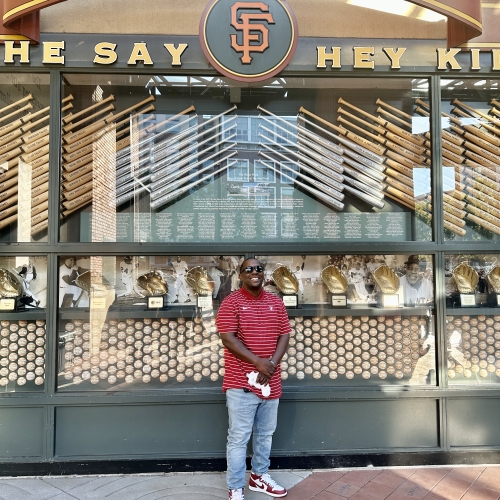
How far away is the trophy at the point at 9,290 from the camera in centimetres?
366

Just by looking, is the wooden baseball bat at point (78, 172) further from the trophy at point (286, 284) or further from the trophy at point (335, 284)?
the trophy at point (335, 284)

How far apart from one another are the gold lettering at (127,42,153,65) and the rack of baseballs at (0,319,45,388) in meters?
2.37

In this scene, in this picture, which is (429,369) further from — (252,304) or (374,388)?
(252,304)

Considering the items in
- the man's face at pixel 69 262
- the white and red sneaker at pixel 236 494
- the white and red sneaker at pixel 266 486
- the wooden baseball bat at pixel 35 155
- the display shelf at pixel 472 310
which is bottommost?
the white and red sneaker at pixel 266 486

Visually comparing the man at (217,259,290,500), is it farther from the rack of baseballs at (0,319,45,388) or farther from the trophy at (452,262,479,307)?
the trophy at (452,262,479,307)

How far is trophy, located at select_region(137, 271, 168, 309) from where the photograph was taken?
3865 millimetres

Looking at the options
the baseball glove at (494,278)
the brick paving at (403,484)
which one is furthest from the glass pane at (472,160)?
the brick paving at (403,484)

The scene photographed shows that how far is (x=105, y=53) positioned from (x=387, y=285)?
3.23 m

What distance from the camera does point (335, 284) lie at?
3973 mm

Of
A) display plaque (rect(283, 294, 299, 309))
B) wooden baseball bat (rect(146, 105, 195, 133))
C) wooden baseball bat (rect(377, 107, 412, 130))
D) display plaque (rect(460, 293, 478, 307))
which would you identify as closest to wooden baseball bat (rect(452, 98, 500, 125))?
wooden baseball bat (rect(377, 107, 412, 130))

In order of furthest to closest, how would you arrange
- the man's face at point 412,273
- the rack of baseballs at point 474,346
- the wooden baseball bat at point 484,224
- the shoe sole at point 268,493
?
1. the wooden baseball bat at point 484,224
2. the man's face at point 412,273
3. the rack of baseballs at point 474,346
4. the shoe sole at point 268,493

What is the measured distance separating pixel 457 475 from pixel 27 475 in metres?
3.42

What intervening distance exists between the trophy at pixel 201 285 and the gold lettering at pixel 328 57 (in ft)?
6.94

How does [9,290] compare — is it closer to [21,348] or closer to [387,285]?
[21,348]
